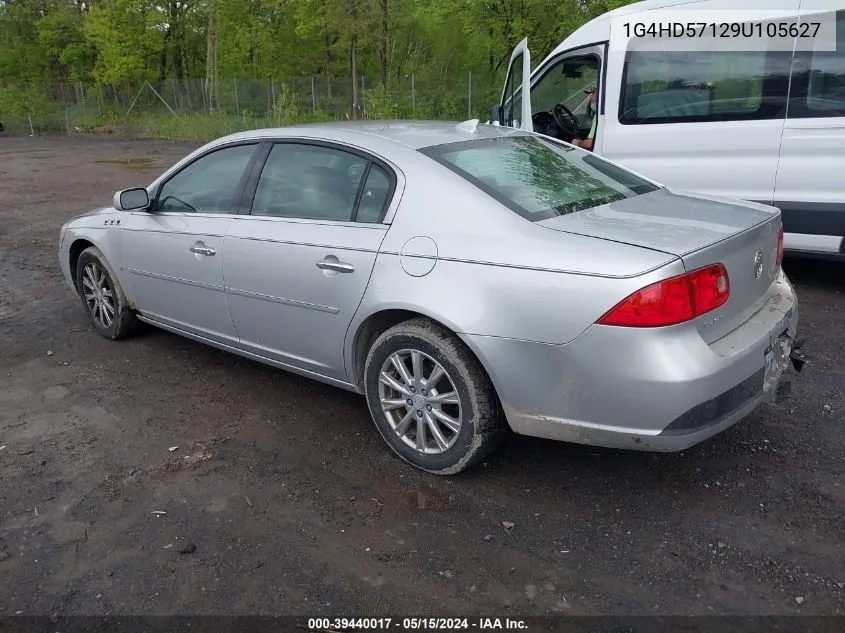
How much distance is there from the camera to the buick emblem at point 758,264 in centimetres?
311

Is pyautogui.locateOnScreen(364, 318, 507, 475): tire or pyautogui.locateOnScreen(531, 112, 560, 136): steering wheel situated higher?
pyautogui.locateOnScreen(531, 112, 560, 136): steering wheel

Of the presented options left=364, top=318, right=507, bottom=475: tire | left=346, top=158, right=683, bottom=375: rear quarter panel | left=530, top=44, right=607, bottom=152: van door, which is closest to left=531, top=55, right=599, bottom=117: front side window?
left=530, top=44, right=607, bottom=152: van door

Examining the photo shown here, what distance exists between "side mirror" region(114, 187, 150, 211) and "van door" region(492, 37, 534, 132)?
11.7ft

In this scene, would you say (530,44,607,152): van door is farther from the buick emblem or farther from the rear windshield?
the buick emblem

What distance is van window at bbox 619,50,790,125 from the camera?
573 cm

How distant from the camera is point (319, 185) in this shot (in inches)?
150

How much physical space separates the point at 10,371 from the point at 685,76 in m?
5.72

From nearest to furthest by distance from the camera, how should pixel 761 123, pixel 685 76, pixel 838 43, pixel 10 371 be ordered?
1. pixel 10 371
2. pixel 838 43
3. pixel 761 123
4. pixel 685 76

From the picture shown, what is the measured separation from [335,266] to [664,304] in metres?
1.56

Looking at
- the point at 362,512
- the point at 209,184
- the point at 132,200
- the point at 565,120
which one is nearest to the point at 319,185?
the point at 209,184

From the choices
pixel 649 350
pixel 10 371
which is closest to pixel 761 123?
pixel 649 350

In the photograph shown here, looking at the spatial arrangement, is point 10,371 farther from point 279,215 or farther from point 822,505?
point 822,505

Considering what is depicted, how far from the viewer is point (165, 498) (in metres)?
3.29

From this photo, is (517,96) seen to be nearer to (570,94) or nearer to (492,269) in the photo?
(570,94)
